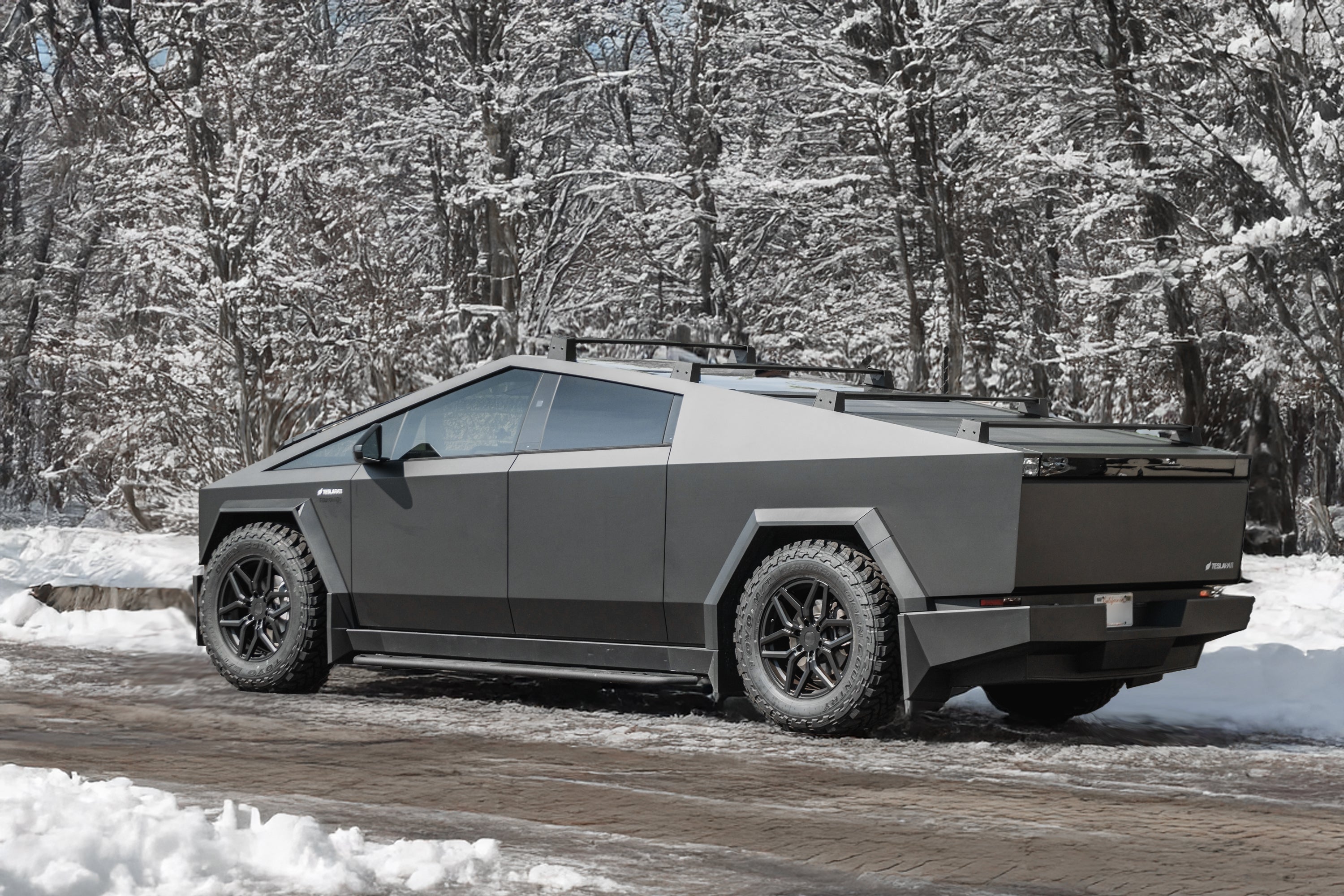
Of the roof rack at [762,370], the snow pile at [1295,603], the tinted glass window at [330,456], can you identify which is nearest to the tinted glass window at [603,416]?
the roof rack at [762,370]

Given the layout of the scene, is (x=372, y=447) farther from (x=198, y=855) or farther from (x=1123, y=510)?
(x=198, y=855)

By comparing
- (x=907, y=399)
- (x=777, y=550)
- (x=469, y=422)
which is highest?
(x=907, y=399)

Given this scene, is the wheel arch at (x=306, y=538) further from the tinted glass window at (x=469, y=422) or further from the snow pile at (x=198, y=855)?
the snow pile at (x=198, y=855)

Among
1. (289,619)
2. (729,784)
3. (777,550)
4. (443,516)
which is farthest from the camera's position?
(289,619)

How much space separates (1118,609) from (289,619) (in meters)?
3.85

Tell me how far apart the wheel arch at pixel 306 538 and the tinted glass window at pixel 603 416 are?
1.30 m

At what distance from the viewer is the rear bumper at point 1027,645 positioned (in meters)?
5.43

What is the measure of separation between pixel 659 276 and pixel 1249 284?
25.8 ft

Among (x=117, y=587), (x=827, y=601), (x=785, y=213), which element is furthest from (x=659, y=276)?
(x=827, y=601)

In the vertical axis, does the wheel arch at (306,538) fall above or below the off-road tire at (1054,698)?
above

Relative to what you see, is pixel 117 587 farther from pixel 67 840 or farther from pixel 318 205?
pixel 318 205

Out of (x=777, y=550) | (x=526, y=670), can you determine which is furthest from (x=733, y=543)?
(x=526, y=670)

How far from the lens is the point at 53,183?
69.6 feet

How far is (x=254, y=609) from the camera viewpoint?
24.4 feet
